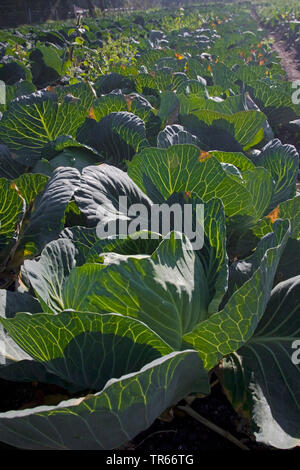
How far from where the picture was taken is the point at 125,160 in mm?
2592

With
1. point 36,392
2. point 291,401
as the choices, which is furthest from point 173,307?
point 36,392

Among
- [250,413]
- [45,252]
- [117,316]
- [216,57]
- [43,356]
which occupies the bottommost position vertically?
[250,413]

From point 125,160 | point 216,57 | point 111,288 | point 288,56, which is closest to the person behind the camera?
point 111,288

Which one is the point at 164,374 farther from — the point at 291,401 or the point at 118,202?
the point at 118,202

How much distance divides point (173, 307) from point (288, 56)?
15502 mm

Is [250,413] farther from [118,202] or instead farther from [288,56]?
[288,56]

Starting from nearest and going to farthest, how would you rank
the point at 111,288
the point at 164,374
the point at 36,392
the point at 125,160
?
1. the point at 164,374
2. the point at 111,288
3. the point at 36,392
4. the point at 125,160

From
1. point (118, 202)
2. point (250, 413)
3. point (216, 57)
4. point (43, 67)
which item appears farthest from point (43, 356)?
point (216, 57)

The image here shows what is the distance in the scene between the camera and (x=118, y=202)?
6.00ft

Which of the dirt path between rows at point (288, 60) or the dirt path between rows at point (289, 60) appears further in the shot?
the dirt path between rows at point (288, 60)

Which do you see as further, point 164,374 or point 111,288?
point 111,288

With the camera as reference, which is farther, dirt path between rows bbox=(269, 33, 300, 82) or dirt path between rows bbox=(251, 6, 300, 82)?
dirt path between rows bbox=(251, 6, 300, 82)
